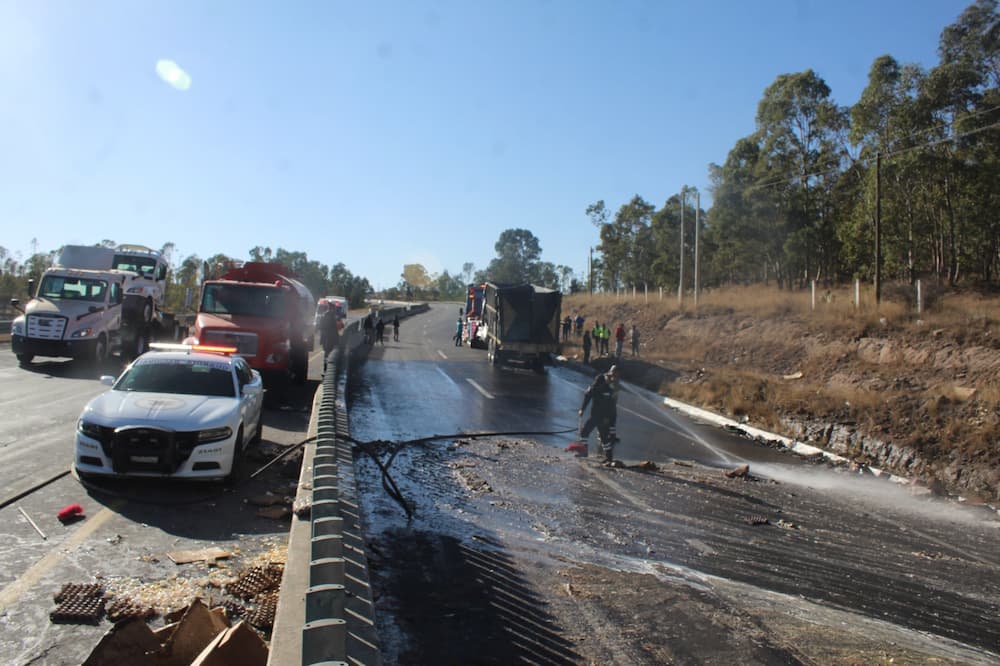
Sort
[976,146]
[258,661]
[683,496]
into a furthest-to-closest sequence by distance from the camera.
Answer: [976,146]
[683,496]
[258,661]

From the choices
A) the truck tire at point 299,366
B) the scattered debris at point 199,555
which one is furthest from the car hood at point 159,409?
the truck tire at point 299,366

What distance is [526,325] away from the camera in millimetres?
31406

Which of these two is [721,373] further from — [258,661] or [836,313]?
[258,661]

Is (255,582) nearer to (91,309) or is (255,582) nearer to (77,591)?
(77,591)

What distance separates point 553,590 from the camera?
6715mm

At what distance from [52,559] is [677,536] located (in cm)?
606

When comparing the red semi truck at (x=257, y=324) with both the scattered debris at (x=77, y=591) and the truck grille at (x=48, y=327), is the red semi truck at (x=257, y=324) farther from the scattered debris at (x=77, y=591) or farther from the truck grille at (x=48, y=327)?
the scattered debris at (x=77, y=591)

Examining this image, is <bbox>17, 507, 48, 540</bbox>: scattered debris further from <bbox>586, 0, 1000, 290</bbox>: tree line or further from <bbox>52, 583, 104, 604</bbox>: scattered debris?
<bbox>586, 0, 1000, 290</bbox>: tree line

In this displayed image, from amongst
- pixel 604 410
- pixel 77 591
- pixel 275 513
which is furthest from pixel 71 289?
pixel 77 591

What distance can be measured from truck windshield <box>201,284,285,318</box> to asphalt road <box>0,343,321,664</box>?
5979mm

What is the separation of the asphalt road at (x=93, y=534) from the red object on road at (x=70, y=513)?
66 millimetres

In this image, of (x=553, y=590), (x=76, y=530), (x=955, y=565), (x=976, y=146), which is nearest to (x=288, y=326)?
(x=76, y=530)

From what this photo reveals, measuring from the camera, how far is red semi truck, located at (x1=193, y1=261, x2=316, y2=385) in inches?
674

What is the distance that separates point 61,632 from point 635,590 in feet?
14.2
